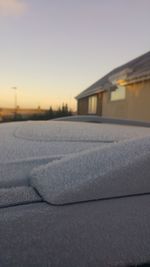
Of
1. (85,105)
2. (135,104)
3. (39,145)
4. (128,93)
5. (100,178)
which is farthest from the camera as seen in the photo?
(85,105)

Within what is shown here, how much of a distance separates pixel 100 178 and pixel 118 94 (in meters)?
17.5

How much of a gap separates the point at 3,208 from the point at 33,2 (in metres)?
11.6

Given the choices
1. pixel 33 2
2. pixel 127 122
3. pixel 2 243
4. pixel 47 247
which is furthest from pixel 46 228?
pixel 33 2

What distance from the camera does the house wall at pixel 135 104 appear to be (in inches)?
565

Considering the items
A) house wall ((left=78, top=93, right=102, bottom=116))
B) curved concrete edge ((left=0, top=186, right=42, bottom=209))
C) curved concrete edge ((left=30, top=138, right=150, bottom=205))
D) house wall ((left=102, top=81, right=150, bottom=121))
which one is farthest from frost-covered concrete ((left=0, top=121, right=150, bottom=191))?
house wall ((left=78, top=93, right=102, bottom=116))

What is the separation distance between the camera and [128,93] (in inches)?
656

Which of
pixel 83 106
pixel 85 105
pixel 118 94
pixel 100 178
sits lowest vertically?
pixel 83 106

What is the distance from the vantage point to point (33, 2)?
1199cm

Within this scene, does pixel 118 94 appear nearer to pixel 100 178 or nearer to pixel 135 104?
pixel 135 104

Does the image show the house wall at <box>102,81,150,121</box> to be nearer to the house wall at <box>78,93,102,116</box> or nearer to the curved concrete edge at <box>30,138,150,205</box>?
the house wall at <box>78,93,102,116</box>

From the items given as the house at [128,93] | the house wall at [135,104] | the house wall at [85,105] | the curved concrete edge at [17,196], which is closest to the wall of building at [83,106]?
the house wall at [85,105]

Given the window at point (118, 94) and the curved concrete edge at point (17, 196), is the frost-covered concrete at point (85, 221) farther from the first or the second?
the window at point (118, 94)

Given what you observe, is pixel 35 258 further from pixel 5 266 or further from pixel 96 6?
pixel 96 6

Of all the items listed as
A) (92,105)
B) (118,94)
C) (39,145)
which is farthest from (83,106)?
(39,145)
